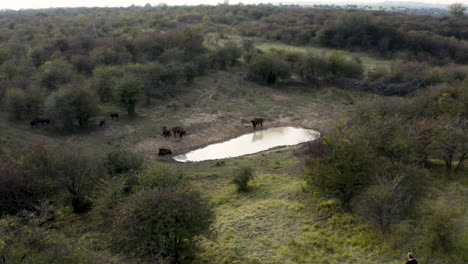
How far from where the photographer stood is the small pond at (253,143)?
29938 mm

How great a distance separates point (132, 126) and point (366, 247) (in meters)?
25.0

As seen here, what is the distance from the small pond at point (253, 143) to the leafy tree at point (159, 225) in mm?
14810

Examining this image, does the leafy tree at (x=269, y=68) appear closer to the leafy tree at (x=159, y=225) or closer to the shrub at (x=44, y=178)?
the shrub at (x=44, y=178)

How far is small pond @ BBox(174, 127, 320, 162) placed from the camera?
29938mm

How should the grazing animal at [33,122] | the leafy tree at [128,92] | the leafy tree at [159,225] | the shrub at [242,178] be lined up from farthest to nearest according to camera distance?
the leafy tree at [128,92] < the grazing animal at [33,122] < the shrub at [242,178] < the leafy tree at [159,225]

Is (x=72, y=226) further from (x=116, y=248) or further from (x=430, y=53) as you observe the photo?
(x=430, y=53)

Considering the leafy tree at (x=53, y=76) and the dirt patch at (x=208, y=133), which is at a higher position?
the leafy tree at (x=53, y=76)

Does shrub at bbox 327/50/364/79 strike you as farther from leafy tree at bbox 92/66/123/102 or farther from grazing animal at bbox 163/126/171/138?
leafy tree at bbox 92/66/123/102

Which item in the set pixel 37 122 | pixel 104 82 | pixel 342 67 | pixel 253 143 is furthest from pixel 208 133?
pixel 342 67

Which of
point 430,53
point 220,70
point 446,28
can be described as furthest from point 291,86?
point 446,28

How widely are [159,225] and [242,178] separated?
9.42 meters

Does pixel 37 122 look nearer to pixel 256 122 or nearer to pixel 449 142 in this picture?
pixel 256 122

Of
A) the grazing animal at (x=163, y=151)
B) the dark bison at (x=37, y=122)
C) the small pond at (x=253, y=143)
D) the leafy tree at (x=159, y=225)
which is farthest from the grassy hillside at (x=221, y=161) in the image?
the small pond at (x=253, y=143)

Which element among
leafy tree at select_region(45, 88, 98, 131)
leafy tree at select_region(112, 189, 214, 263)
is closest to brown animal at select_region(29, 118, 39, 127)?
leafy tree at select_region(45, 88, 98, 131)
